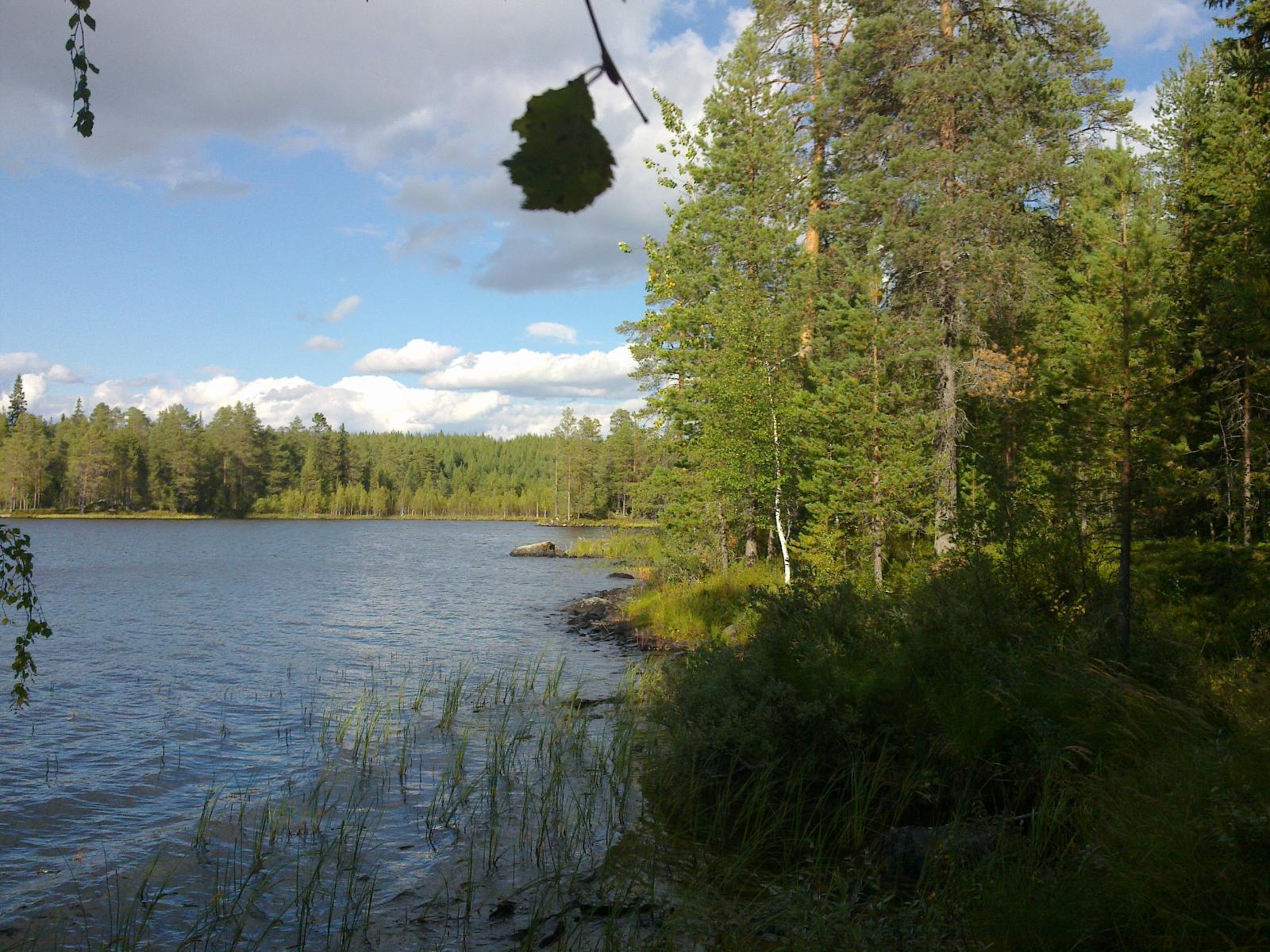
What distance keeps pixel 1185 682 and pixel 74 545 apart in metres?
58.4

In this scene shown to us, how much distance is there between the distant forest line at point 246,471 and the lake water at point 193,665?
106ft

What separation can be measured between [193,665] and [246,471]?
9582 cm

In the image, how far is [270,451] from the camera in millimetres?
112562

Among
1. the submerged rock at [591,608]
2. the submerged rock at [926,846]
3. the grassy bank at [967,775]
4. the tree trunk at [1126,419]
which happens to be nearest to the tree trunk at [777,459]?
the submerged rock at [591,608]

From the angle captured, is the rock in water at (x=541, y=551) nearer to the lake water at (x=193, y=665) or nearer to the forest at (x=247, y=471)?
the lake water at (x=193, y=665)

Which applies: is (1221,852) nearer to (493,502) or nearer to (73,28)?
(73,28)

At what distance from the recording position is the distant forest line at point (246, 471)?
8788 cm

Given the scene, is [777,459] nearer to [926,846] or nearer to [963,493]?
[963,493]

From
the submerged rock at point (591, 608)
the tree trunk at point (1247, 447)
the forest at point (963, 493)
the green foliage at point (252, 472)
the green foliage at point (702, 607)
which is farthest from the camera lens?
the green foliage at point (252, 472)

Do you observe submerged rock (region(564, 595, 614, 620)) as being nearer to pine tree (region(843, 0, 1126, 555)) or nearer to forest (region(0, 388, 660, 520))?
pine tree (region(843, 0, 1126, 555))

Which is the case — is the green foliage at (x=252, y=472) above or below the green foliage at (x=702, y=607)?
above

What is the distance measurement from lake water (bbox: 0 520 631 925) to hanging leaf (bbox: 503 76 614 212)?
7.90 m

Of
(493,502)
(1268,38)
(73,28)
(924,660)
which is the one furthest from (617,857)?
→ (493,502)

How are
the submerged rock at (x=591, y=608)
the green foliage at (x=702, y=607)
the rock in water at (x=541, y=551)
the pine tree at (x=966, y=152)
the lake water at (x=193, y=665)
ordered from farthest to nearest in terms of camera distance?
the rock in water at (x=541, y=551) → the submerged rock at (x=591, y=608) → the green foliage at (x=702, y=607) → the pine tree at (x=966, y=152) → the lake water at (x=193, y=665)
